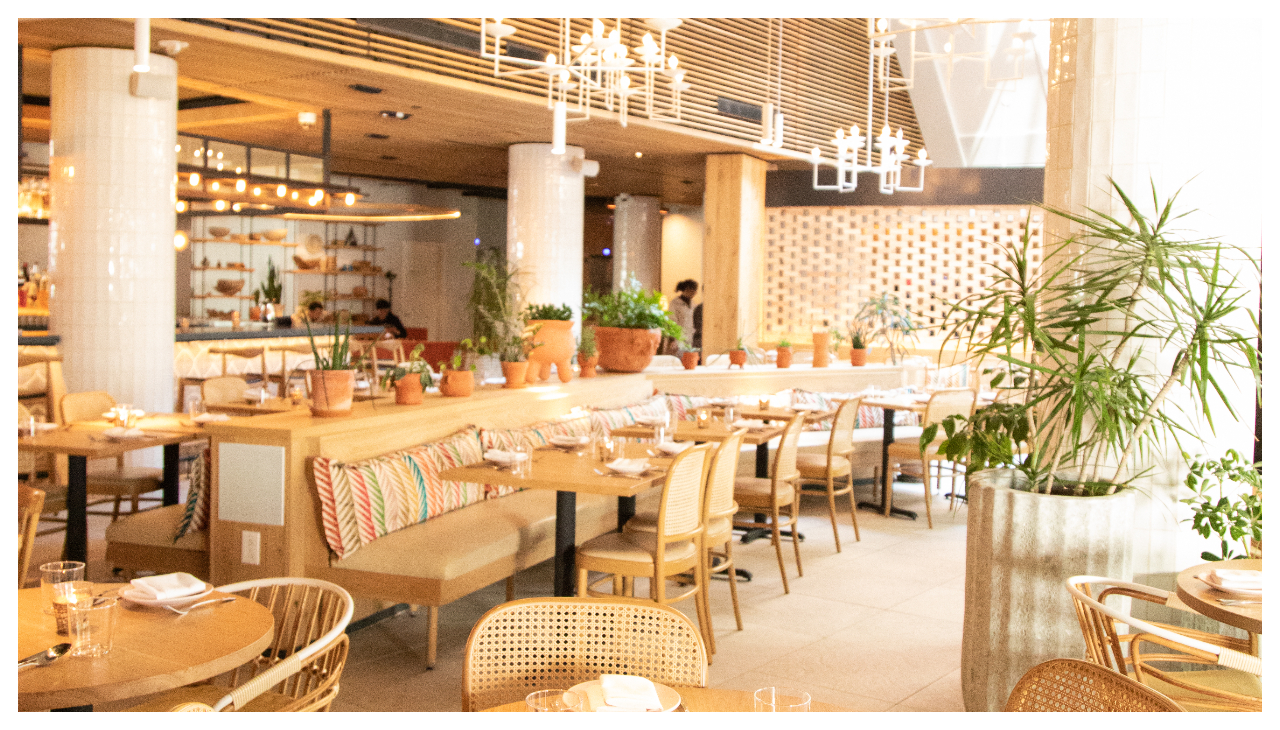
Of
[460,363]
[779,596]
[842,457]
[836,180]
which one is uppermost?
[836,180]

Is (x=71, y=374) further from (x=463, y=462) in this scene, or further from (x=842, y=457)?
(x=842, y=457)

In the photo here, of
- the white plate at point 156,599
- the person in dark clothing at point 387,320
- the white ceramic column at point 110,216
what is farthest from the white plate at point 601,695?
the person in dark clothing at point 387,320

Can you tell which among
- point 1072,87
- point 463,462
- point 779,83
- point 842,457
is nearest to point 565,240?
point 779,83

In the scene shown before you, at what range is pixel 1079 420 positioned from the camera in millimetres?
3248

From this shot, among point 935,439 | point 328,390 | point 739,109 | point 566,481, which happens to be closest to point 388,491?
point 328,390

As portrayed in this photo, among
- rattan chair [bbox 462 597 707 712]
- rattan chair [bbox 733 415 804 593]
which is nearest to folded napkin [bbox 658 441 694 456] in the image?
rattan chair [bbox 733 415 804 593]

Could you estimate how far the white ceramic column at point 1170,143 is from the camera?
141 inches

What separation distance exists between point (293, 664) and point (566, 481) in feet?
6.32

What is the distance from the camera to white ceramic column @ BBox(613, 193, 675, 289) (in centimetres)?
1777

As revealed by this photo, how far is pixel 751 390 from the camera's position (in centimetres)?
858

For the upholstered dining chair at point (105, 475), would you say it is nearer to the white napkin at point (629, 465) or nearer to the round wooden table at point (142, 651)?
the white napkin at point (629, 465)

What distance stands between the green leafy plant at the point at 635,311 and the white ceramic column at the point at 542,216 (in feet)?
11.9

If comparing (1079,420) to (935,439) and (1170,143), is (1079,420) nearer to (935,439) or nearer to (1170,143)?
(1170,143)

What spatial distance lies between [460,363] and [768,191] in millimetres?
7750
